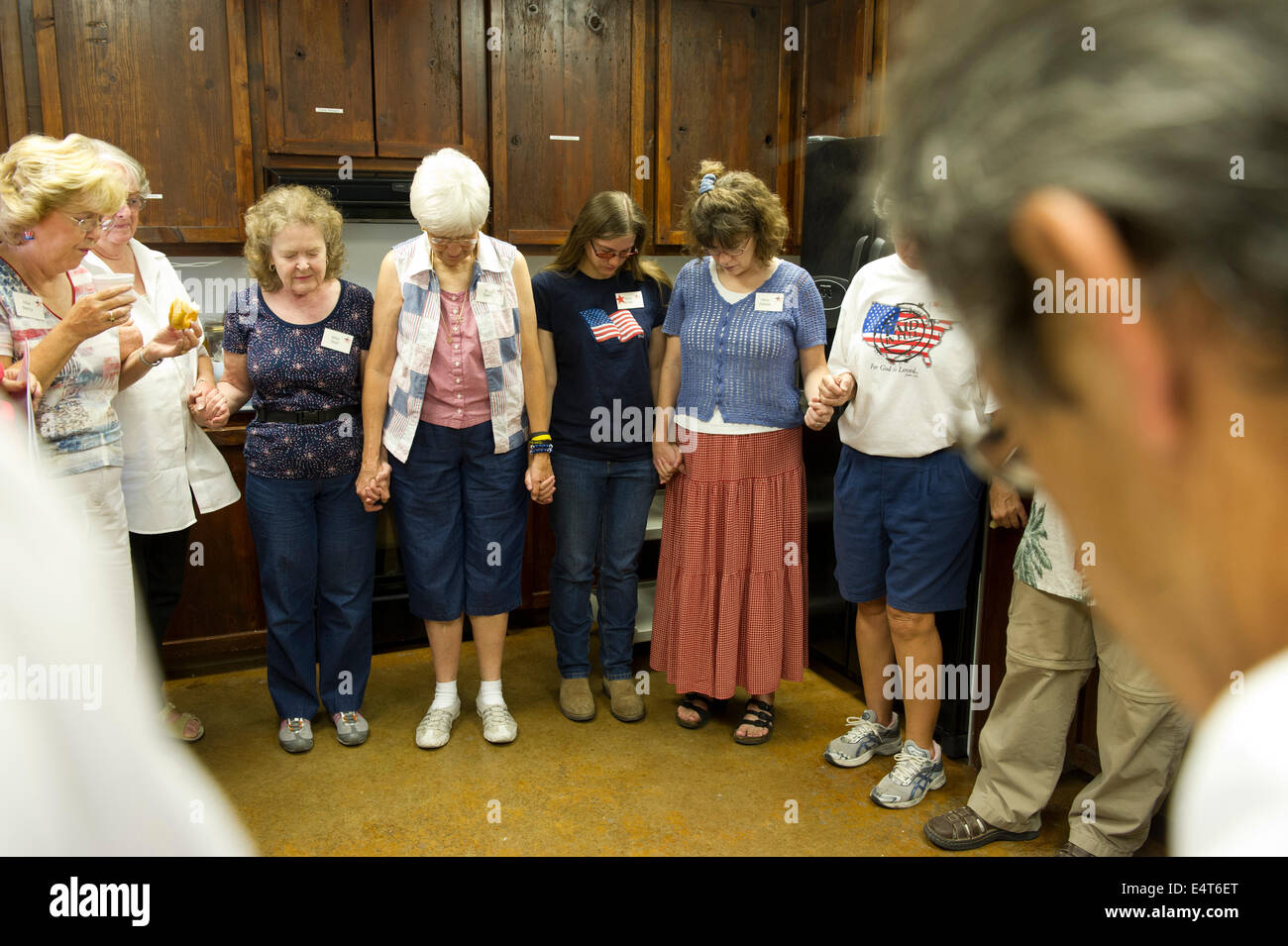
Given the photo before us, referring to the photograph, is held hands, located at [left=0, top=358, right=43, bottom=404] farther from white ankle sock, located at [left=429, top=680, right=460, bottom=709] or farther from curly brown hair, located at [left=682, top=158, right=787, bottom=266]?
curly brown hair, located at [left=682, top=158, right=787, bottom=266]

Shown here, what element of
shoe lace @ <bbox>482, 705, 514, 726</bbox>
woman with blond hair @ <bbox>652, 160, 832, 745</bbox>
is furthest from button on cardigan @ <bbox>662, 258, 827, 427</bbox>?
shoe lace @ <bbox>482, 705, 514, 726</bbox>

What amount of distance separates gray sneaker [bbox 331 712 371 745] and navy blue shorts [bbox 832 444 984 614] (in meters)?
1.46

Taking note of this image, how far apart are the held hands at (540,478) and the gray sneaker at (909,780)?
1.19 m

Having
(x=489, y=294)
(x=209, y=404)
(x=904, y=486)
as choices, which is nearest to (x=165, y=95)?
(x=209, y=404)

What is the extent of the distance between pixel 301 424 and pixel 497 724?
1.03 meters

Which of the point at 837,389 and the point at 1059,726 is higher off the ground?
the point at 837,389

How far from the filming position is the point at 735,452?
9.25 feet

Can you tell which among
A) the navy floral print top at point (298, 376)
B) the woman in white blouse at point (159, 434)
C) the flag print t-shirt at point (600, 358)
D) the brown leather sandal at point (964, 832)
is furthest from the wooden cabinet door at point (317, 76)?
the brown leather sandal at point (964, 832)

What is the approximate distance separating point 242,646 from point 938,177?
3.47m

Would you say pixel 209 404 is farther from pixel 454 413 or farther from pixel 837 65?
pixel 837 65

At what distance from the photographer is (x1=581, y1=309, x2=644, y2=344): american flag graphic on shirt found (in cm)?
291

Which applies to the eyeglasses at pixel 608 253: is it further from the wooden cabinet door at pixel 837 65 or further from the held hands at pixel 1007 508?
the wooden cabinet door at pixel 837 65

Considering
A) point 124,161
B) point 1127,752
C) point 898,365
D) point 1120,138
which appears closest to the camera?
point 1120,138

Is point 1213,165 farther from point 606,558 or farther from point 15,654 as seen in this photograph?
point 606,558
